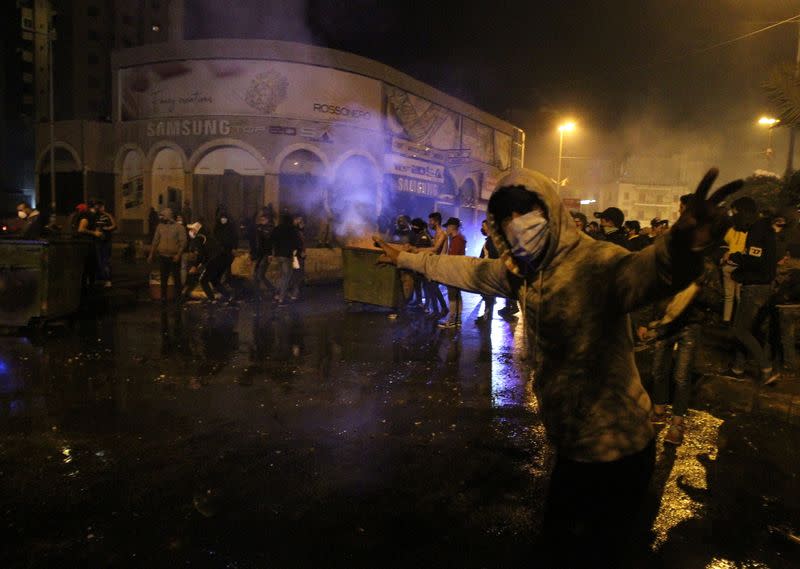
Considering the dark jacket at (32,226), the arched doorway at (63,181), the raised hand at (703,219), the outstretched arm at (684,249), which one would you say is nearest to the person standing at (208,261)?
the dark jacket at (32,226)

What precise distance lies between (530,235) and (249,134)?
804 inches

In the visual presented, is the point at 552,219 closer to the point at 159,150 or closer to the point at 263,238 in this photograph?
the point at 263,238

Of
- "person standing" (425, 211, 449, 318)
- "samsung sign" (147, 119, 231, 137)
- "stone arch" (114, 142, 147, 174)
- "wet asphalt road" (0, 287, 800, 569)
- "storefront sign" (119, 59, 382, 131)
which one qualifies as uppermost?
"storefront sign" (119, 59, 382, 131)

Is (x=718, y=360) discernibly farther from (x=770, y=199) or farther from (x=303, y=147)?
(x=303, y=147)

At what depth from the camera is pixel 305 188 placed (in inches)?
843

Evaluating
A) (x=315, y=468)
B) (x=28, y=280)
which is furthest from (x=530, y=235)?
(x=28, y=280)

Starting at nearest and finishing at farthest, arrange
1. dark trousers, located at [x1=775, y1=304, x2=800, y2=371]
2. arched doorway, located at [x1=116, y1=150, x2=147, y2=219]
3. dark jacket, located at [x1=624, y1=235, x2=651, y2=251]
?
dark jacket, located at [x1=624, y1=235, x2=651, y2=251] → dark trousers, located at [x1=775, y1=304, x2=800, y2=371] → arched doorway, located at [x1=116, y1=150, x2=147, y2=219]

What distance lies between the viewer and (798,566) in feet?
9.01

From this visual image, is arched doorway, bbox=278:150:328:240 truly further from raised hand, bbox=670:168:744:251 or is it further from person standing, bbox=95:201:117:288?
raised hand, bbox=670:168:744:251

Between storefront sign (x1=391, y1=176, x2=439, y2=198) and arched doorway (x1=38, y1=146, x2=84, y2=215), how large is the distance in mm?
13645

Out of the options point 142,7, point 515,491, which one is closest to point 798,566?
point 515,491

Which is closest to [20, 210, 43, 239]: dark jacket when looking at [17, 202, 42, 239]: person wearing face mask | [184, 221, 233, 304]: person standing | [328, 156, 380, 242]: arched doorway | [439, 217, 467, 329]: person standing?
[17, 202, 42, 239]: person wearing face mask

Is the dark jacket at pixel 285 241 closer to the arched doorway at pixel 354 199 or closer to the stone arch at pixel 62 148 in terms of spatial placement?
the arched doorway at pixel 354 199

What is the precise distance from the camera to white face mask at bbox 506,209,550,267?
6.09 feet
